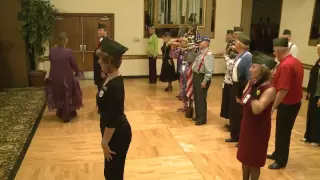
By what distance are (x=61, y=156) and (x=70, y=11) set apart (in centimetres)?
569

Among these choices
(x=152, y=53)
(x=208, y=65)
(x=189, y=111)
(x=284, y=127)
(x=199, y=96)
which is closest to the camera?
(x=284, y=127)

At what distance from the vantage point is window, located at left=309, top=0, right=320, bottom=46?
749 centimetres

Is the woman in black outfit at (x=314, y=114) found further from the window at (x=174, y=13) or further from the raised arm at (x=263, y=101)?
the window at (x=174, y=13)

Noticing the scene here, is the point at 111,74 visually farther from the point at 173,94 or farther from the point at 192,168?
the point at 173,94

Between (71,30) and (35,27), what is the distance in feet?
4.75

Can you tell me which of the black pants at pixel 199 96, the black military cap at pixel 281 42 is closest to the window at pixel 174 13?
the black pants at pixel 199 96

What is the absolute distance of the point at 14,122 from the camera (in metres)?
5.06

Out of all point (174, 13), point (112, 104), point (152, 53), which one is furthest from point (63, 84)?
point (174, 13)

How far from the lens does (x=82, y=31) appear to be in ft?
28.8

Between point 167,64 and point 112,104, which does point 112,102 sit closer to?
point 112,104

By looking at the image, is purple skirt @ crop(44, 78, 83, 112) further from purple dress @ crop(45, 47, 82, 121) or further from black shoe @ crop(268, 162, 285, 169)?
black shoe @ crop(268, 162, 285, 169)

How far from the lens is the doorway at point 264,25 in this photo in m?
12.4

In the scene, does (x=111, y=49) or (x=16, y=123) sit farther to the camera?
(x=16, y=123)

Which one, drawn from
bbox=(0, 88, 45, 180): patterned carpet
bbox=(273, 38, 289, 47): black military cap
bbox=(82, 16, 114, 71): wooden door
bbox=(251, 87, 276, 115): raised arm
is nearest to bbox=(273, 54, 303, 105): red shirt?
bbox=(273, 38, 289, 47): black military cap
